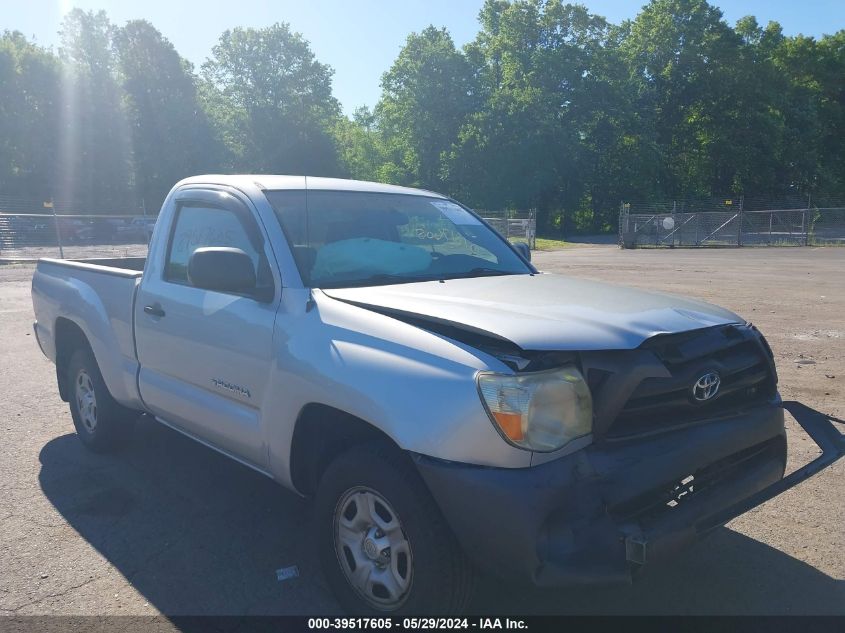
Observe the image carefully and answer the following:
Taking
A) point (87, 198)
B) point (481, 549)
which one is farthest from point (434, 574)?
point (87, 198)

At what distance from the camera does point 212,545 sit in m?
3.63

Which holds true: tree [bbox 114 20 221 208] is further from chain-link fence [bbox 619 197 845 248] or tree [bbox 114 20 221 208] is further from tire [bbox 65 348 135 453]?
tire [bbox 65 348 135 453]

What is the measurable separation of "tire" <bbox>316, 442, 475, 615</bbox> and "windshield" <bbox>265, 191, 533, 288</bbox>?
1010 millimetres

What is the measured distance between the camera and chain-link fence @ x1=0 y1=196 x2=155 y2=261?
2616 cm

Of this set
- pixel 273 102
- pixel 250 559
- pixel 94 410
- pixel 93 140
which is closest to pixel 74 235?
pixel 93 140

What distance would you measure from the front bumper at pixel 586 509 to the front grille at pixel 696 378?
8 cm

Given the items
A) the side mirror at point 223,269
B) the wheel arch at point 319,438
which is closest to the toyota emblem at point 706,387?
the wheel arch at point 319,438

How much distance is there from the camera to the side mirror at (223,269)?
3.21m

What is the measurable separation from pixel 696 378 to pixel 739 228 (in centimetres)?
3364

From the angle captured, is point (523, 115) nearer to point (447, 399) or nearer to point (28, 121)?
point (28, 121)

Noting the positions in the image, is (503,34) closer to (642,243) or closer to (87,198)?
(642,243)

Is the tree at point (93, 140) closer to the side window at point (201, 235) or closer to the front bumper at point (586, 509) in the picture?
the side window at point (201, 235)

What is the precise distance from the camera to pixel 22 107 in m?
49.5

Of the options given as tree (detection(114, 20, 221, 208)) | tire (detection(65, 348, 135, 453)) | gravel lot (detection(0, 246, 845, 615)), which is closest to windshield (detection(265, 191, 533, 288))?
gravel lot (detection(0, 246, 845, 615))
